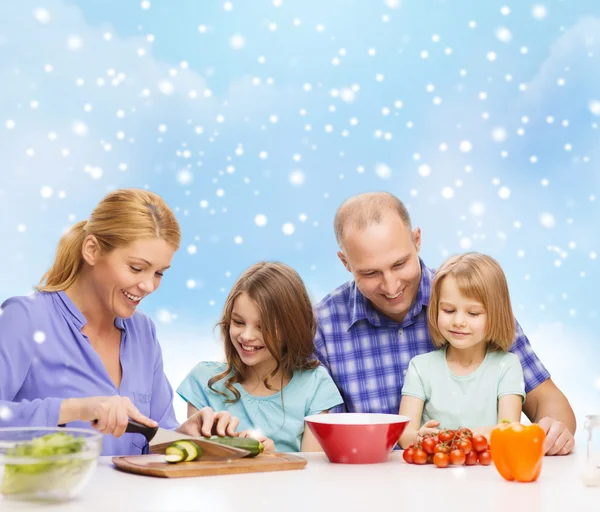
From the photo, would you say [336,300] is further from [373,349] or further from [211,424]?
[211,424]

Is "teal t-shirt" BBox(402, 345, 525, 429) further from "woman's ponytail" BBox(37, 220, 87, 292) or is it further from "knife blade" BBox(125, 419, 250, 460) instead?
"woman's ponytail" BBox(37, 220, 87, 292)

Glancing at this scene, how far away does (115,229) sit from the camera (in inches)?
84.8

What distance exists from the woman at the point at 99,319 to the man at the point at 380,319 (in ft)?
2.15

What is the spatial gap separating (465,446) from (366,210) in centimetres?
103

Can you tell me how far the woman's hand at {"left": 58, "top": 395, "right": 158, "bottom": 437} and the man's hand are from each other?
105 cm

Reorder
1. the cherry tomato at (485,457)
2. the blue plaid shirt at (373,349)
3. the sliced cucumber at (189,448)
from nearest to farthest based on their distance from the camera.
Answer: the sliced cucumber at (189,448) → the cherry tomato at (485,457) → the blue plaid shirt at (373,349)

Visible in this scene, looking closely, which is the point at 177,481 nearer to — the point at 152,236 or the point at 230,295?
the point at 152,236

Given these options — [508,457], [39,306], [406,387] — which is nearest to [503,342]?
[406,387]

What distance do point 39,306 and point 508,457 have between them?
1358 mm

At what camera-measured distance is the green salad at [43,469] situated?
50.9 inches

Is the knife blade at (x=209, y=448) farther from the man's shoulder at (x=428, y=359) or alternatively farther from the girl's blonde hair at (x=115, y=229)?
the man's shoulder at (x=428, y=359)

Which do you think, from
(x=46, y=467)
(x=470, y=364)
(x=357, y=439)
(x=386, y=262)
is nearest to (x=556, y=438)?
(x=470, y=364)

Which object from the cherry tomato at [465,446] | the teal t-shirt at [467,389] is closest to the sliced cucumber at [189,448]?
the cherry tomato at [465,446]

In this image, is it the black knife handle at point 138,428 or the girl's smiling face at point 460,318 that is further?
the girl's smiling face at point 460,318
